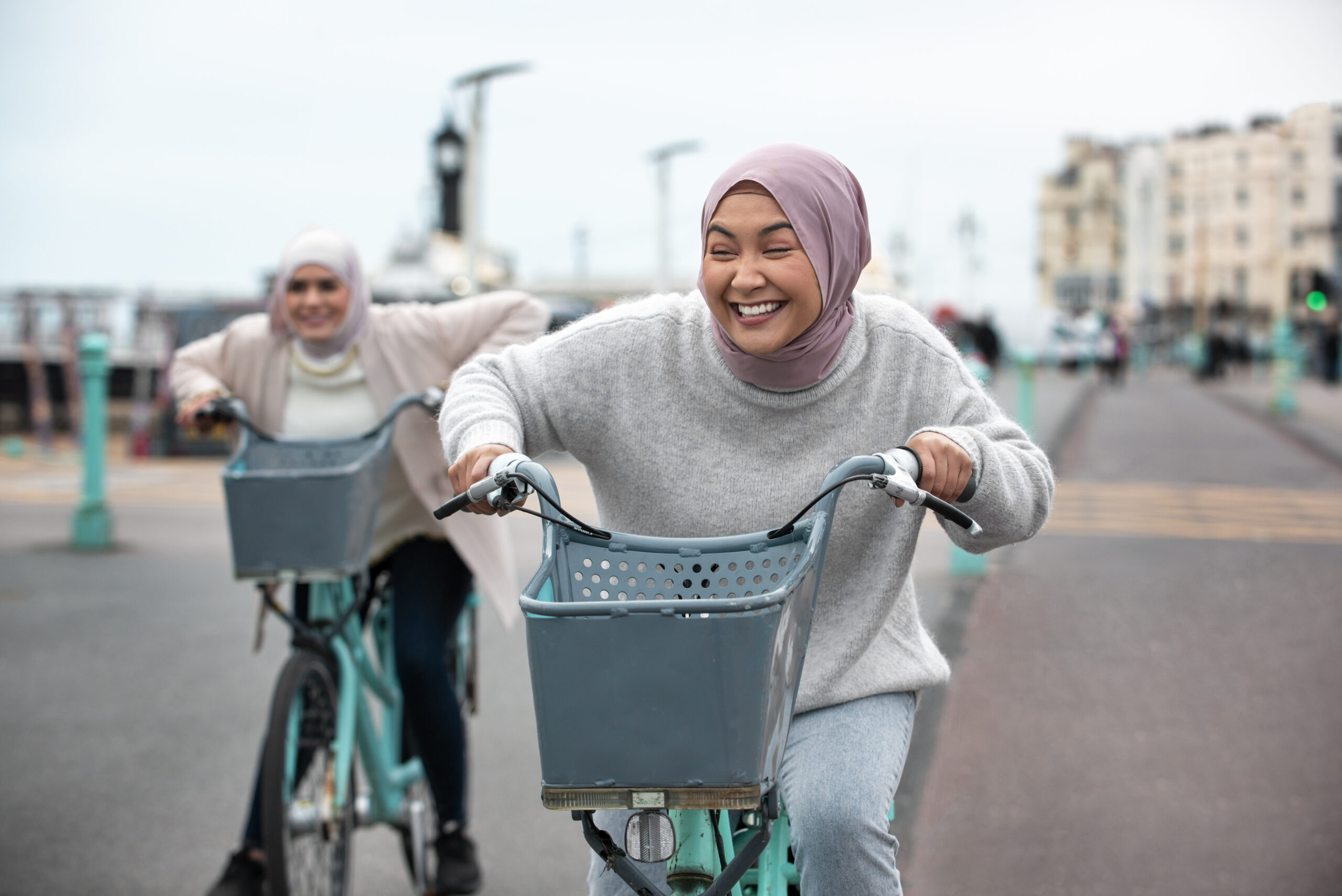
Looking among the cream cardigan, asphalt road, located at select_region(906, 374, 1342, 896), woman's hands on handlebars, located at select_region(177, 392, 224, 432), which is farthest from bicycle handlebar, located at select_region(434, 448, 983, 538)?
asphalt road, located at select_region(906, 374, 1342, 896)

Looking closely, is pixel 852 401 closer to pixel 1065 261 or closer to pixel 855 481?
pixel 855 481

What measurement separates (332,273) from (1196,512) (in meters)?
9.38

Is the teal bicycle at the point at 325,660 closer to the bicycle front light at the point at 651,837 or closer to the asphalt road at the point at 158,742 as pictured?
the asphalt road at the point at 158,742

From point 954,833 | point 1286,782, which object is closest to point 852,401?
point 954,833

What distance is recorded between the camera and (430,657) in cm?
355

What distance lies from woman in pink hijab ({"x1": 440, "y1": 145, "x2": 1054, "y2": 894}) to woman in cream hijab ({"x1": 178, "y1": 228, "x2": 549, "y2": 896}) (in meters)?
1.32

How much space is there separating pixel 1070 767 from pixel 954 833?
0.81 meters

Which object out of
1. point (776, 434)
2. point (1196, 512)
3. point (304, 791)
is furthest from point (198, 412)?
point (1196, 512)

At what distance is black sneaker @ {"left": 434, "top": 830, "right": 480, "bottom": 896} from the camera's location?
3639 mm

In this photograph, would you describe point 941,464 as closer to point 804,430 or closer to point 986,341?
point 804,430

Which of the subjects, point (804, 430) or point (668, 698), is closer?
point (668, 698)

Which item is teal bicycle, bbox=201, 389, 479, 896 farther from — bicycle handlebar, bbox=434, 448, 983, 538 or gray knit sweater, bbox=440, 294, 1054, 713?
bicycle handlebar, bbox=434, 448, 983, 538

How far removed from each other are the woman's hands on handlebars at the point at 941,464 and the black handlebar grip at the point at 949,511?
0.03 metres

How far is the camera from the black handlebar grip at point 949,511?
188cm
